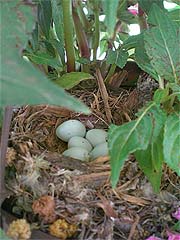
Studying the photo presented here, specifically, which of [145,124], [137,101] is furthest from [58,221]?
[137,101]

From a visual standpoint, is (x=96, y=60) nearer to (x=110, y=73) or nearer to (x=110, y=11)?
(x=110, y=73)

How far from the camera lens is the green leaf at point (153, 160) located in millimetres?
469

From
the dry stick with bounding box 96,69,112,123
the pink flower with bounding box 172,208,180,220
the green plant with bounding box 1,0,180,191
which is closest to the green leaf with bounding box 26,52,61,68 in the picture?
the green plant with bounding box 1,0,180,191

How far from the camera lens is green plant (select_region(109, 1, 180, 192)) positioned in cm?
45

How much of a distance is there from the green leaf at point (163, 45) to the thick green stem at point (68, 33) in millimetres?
91

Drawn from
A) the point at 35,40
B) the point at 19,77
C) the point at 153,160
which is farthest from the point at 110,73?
the point at 19,77

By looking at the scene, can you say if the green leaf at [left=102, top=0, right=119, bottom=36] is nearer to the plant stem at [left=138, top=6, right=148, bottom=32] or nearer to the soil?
the soil

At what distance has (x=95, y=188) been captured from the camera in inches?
19.8

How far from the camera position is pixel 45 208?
1.56 feet

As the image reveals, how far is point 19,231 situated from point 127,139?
12 centimetres

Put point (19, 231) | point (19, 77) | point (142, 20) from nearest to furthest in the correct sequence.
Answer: point (19, 77) < point (19, 231) < point (142, 20)

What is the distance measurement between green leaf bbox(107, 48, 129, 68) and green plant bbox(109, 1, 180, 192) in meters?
0.01

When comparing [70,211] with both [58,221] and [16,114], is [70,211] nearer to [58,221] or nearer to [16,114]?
[58,221]

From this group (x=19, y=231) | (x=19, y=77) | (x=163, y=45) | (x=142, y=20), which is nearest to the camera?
(x=19, y=77)
